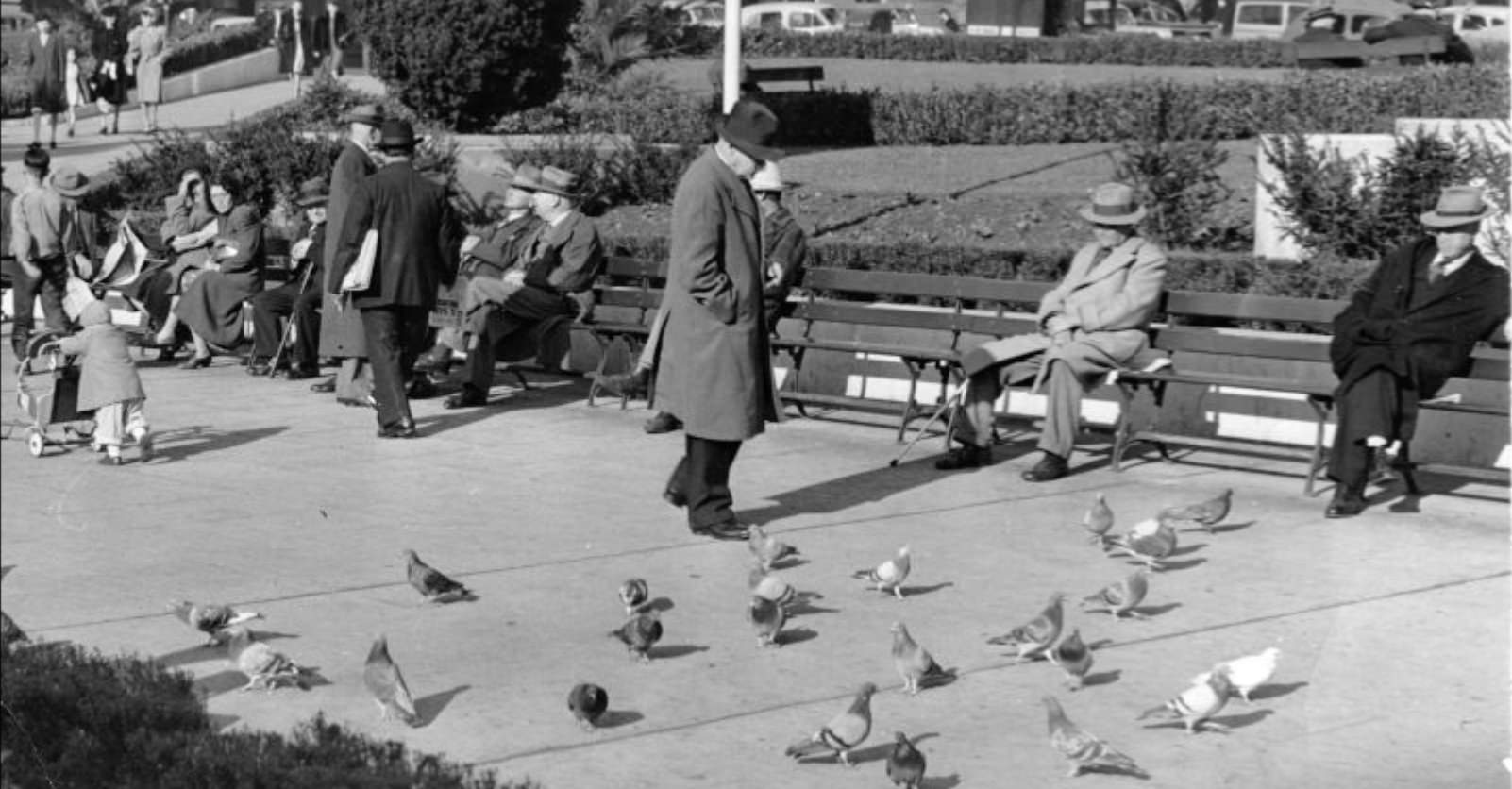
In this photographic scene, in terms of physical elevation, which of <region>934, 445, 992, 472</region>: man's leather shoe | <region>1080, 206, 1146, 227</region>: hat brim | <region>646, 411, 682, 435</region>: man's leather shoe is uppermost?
<region>1080, 206, 1146, 227</region>: hat brim

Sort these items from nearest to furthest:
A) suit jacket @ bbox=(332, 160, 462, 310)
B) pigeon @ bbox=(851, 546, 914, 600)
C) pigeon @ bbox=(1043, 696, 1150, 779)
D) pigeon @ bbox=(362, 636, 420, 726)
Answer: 1. pigeon @ bbox=(1043, 696, 1150, 779)
2. pigeon @ bbox=(362, 636, 420, 726)
3. pigeon @ bbox=(851, 546, 914, 600)
4. suit jacket @ bbox=(332, 160, 462, 310)

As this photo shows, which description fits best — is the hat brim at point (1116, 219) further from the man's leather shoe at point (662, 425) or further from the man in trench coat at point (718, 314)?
the man's leather shoe at point (662, 425)

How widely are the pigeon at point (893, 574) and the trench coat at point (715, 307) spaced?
1.06m

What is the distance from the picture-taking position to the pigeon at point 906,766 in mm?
5734

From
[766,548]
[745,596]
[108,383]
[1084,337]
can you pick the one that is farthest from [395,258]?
[745,596]

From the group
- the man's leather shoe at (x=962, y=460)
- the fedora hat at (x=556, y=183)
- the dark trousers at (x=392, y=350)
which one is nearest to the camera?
the man's leather shoe at (x=962, y=460)

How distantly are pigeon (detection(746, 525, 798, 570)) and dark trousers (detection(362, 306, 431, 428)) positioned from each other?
11.0 ft

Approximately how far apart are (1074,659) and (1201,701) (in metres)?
0.55

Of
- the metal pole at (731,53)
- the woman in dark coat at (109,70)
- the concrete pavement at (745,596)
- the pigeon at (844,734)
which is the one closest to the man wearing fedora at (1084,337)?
the concrete pavement at (745,596)

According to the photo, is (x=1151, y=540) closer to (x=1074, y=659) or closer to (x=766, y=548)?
(x=766, y=548)

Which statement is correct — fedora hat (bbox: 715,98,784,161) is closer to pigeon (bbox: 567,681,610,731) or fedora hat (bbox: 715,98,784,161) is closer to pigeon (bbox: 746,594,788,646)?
pigeon (bbox: 746,594,788,646)

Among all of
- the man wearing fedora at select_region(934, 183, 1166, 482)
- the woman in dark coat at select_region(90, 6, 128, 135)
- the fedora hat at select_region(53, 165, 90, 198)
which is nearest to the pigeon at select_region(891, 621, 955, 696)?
the man wearing fedora at select_region(934, 183, 1166, 482)

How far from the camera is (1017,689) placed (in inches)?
271

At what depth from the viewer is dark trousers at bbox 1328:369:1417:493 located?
9203 millimetres
